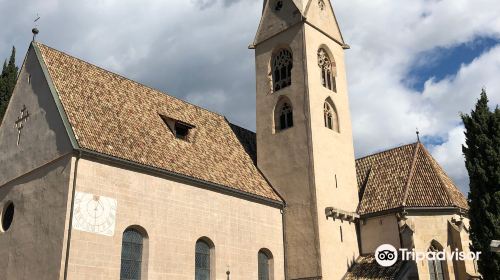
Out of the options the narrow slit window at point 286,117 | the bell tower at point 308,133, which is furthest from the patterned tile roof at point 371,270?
the narrow slit window at point 286,117

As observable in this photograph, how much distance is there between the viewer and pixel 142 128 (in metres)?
25.2

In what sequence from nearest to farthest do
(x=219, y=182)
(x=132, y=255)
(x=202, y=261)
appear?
(x=132, y=255) < (x=202, y=261) < (x=219, y=182)

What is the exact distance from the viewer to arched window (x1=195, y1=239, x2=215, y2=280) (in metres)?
23.9

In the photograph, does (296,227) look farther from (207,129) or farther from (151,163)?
(151,163)

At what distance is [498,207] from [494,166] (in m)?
1.76

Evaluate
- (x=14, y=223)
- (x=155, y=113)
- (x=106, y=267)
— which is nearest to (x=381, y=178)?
(x=155, y=113)

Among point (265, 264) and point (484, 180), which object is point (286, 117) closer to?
point (265, 264)

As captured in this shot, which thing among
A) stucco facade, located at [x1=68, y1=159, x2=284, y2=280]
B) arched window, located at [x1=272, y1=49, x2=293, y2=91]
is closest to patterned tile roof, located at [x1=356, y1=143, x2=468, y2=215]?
stucco facade, located at [x1=68, y1=159, x2=284, y2=280]

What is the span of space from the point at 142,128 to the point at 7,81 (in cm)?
2255

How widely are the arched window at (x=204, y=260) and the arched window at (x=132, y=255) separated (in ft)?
9.95

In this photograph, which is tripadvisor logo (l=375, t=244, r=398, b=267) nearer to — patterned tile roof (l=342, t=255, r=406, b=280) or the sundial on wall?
patterned tile roof (l=342, t=255, r=406, b=280)

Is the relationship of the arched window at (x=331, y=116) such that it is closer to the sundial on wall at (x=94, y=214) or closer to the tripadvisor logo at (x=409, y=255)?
the tripadvisor logo at (x=409, y=255)

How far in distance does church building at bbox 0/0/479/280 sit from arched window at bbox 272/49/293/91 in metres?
0.11

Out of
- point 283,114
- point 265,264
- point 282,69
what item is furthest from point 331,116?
point 265,264
